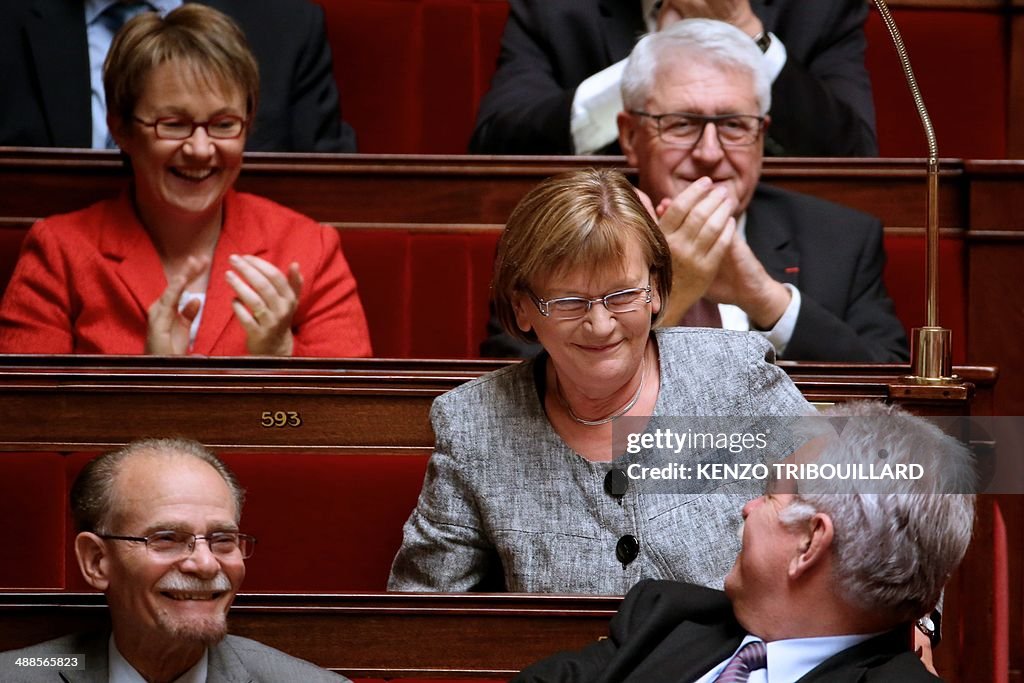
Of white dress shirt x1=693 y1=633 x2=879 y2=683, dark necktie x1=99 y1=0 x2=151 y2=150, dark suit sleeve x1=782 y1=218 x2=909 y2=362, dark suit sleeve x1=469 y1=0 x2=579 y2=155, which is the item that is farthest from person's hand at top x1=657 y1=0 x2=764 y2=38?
white dress shirt x1=693 y1=633 x2=879 y2=683

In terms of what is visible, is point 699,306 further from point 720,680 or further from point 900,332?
point 720,680

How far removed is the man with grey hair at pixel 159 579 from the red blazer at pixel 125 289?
1.62 feet

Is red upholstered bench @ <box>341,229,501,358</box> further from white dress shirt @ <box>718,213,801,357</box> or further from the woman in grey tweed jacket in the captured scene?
the woman in grey tweed jacket

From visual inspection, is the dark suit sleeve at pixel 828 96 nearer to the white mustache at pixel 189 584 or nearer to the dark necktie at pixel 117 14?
the dark necktie at pixel 117 14

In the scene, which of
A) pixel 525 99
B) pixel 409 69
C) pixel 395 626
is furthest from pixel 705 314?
pixel 409 69

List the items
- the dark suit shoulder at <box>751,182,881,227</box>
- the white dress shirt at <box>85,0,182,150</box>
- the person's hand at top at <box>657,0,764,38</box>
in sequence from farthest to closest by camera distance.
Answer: the white dress shirt at <box>85,0,182,150</box>
the person's hand at top at <box>657,0,764,38</box>
the dark suit shoulder at <box>751,182,881,227</box>

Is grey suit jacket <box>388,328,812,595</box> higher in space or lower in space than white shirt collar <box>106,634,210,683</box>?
higher

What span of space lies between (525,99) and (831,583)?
1061 mm

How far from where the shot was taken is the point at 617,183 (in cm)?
118

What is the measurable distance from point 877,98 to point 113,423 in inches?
52.8

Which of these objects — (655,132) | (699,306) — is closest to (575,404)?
(699,306)

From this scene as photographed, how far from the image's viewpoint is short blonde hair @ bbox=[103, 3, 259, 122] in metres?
1.56

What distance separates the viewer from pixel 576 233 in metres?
1.13

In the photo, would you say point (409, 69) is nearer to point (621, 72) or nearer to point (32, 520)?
point (621, 72)
